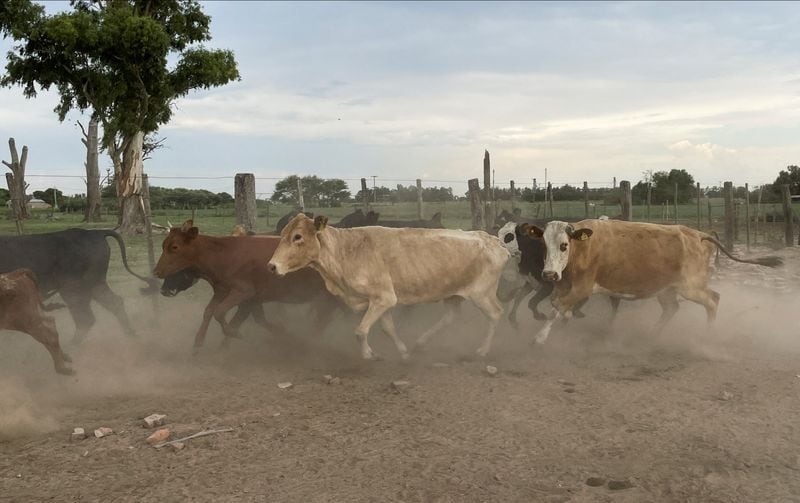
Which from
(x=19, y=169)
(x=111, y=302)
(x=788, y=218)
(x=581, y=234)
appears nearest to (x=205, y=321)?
(x=111, y=302)

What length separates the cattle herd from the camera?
742cm

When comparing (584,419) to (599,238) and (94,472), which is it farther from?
(94,472)

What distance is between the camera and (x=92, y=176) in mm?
32688

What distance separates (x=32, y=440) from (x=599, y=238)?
607cm

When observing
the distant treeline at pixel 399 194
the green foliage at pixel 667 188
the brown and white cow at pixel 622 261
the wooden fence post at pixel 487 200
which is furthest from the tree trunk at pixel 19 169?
the green foliage at pixel 667 188

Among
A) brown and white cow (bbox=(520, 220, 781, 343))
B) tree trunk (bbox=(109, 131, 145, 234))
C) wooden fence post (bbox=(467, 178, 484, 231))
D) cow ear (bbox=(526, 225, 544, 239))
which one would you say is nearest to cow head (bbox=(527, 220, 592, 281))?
brown and white cow (bbox=(520, 220, 781, 343))

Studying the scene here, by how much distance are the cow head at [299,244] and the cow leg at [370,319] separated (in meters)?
0.80

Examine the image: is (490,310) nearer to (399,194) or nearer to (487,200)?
(487,200)

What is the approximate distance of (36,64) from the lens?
21172 millimetres

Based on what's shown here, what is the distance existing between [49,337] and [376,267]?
3274mm

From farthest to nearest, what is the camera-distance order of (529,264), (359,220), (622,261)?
(359,220) < (529,264) < (622,261)

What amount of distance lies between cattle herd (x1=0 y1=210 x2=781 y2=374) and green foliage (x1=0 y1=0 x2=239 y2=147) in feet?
48.1

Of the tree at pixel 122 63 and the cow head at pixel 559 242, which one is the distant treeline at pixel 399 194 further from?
the cow head at pixel 559 242

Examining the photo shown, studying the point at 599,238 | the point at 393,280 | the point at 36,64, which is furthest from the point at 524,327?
the point at 36,64
